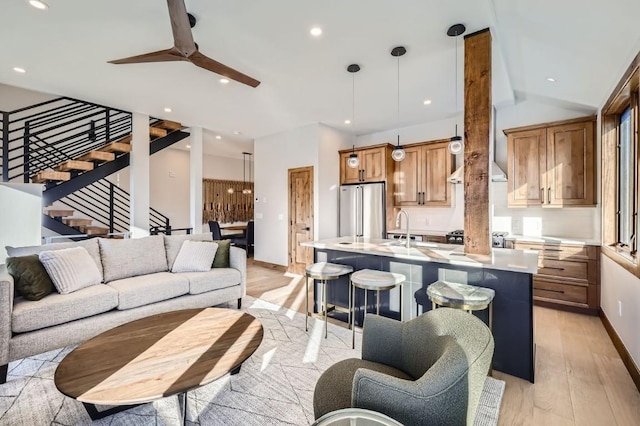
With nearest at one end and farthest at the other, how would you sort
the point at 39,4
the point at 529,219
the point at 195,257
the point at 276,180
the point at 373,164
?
the point at 39,4
the point at 195,257
the point at 529,219
the point at 373,164
the point at 276,180

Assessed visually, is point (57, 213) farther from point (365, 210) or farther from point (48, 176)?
point (365, 210)

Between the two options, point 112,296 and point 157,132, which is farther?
point 157,132

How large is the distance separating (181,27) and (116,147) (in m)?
3.78

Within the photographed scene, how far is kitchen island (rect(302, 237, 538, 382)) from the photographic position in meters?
2.27

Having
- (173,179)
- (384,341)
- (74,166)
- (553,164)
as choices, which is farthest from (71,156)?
(553,164)

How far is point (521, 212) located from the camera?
455 cm

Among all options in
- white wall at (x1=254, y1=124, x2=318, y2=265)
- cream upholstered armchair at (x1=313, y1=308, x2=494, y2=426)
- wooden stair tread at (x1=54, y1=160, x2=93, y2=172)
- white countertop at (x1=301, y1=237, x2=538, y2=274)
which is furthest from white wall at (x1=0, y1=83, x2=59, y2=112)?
cream upholstered armchair at (x1=313, y1=308, x2=494, y2=426)

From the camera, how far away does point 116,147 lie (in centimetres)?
519

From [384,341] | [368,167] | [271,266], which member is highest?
[368,167]

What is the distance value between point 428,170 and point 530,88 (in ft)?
6.02

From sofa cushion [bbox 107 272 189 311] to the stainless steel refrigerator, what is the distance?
318 centimetres

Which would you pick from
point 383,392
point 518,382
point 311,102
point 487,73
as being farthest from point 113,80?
point 518,382

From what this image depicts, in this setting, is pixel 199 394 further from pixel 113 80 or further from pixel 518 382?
pixel 113 80

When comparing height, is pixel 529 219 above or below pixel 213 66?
below
